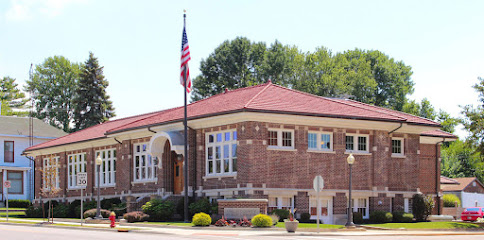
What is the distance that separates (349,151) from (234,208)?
8.17m

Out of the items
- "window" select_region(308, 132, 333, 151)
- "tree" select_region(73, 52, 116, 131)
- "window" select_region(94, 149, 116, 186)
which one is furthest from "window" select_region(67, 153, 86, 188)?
"tree" select_region(73, 52, 116, 131)

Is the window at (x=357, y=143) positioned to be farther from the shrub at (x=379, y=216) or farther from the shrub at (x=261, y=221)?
the shrub at (x=261, y=221)

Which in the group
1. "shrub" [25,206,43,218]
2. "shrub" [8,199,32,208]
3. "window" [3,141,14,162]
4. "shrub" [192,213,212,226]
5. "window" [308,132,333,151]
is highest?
"window" [308,132,333,151]

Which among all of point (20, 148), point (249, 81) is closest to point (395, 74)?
point (249, 81)

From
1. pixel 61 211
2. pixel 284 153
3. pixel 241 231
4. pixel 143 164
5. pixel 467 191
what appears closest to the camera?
pixel 241 231

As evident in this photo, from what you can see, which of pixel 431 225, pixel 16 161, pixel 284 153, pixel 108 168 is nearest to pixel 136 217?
pixel 284 153

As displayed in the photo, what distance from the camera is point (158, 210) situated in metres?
38.1

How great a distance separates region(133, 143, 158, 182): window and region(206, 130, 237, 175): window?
5.43 metres

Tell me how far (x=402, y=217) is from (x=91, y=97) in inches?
2099

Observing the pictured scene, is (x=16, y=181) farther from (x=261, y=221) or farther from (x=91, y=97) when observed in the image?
(x=261, y=221)

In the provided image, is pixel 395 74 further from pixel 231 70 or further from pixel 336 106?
pixel 336 106

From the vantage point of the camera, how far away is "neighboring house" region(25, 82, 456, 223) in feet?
120

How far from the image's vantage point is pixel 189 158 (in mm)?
39750

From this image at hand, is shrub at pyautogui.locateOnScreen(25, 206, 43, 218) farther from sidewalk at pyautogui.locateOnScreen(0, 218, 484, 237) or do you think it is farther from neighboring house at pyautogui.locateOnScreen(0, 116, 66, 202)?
neighboring house at pyautogui.locateOnScreen(0, 116, 66, 202)
